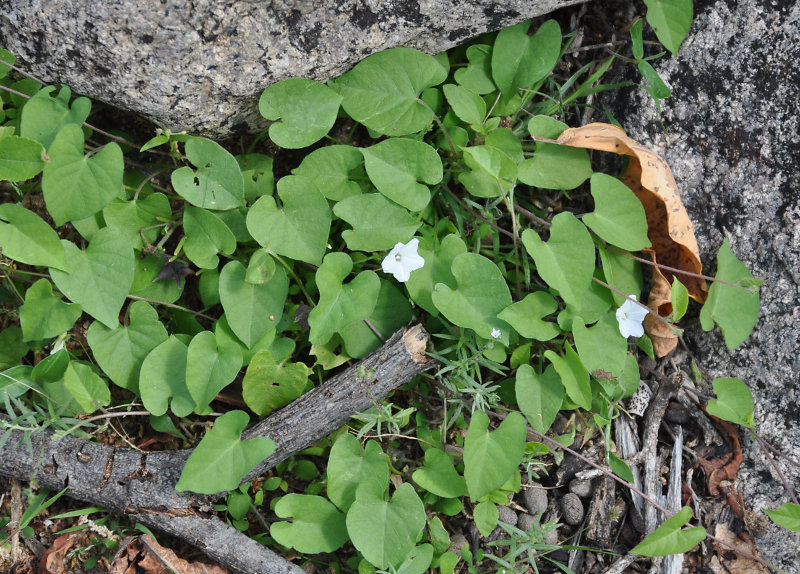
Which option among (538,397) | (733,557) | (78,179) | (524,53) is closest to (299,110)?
(78,179)

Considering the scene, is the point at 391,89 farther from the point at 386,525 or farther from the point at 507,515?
the point at 507,515

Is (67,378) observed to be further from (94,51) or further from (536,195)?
(536,195)


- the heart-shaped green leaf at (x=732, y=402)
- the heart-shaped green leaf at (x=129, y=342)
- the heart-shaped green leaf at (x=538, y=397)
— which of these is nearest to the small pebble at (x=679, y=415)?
the heart-shaped green leaf at (x=732, y=402)

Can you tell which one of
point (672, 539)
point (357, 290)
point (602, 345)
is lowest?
point (672, 539)

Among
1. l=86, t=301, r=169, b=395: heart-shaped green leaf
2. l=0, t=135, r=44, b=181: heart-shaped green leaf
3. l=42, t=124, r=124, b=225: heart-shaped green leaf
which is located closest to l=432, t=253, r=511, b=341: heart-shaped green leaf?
l=86, t=301, r=169, b=395: heart-shaped green leaf

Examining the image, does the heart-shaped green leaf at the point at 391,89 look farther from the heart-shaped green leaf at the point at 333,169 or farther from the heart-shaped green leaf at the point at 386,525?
the heart-shaped green leaf at the point at 386,525
